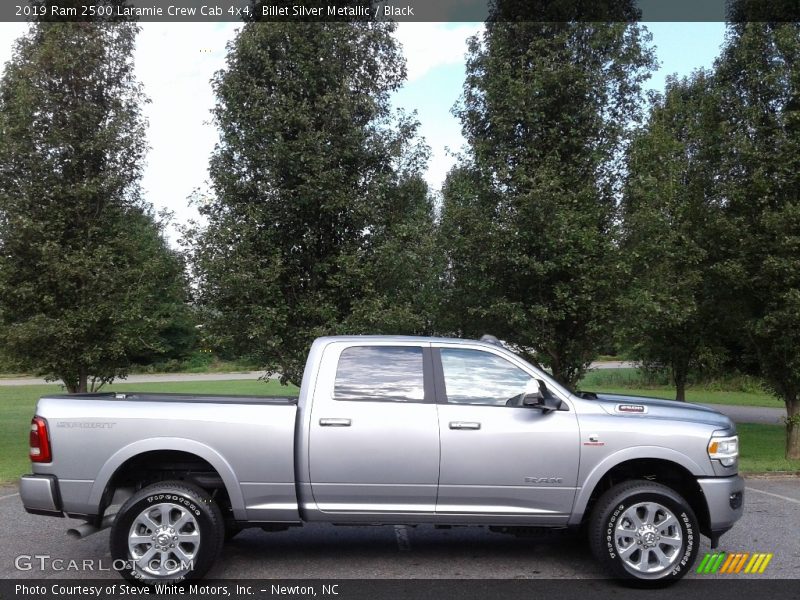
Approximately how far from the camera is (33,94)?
11.2 meters

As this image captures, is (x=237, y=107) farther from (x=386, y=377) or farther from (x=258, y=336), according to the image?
(x=386, y=377)

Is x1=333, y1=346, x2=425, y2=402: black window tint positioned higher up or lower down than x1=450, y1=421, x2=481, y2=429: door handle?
higher up

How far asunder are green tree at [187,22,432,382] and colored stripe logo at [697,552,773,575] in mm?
5003

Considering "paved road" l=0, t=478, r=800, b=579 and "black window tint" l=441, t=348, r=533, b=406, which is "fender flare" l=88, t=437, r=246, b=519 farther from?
"black window tint" l=441, t=348, r=533, b=406

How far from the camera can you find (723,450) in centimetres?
557

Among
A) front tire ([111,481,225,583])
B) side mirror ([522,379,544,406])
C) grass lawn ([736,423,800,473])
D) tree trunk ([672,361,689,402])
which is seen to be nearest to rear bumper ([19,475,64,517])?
front tire ([111,481,225,583])

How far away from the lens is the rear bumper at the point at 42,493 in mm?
5348

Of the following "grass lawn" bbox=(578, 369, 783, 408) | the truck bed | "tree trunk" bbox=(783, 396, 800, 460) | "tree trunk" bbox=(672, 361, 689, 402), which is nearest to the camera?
the truck bed

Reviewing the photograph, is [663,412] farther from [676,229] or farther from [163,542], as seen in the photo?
[676,229]

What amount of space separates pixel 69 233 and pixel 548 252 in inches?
296

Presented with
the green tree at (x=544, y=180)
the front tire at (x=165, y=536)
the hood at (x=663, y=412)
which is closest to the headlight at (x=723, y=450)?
the hood at (x=663, y=412)

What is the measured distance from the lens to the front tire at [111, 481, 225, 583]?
5273 millimetres

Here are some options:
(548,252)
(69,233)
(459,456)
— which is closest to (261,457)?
(459,456)

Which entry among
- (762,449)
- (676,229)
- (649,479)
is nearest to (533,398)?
(649,479)
